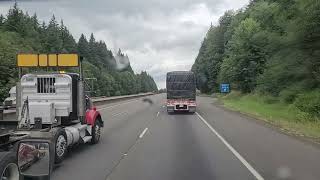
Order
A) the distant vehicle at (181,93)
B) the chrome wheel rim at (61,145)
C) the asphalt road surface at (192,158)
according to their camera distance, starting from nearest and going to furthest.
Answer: the asphalt road surface at (192,158), the chrome wheel rim at (61,145), the distant vehicle at (181,93)

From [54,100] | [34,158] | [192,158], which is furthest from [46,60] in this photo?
[34,158]

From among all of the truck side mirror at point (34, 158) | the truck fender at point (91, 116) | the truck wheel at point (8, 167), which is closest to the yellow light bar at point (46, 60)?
the truck fender at point (91, 116)

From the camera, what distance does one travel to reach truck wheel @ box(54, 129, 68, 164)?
1257 centimetres

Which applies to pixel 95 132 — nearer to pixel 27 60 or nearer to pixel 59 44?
pixel 27 60

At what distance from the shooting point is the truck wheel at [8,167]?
8.12 meters

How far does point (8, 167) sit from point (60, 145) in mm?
4439

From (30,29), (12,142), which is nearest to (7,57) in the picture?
(12,142)

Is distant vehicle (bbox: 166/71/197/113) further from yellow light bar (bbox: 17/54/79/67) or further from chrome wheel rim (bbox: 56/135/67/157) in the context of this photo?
chrome wheel rim (bbox: 56/135/67/157)

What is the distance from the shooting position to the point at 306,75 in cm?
3588

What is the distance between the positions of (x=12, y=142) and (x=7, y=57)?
42.9 meters

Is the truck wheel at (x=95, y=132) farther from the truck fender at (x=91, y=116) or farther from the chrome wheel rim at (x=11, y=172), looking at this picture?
the chrome wheel rim at (x=11, y=172)

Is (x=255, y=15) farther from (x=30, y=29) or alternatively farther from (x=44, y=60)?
(x=44, y=60)

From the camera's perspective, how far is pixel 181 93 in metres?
39.6

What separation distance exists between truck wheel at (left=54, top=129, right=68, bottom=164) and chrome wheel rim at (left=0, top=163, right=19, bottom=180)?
3.63 metres
